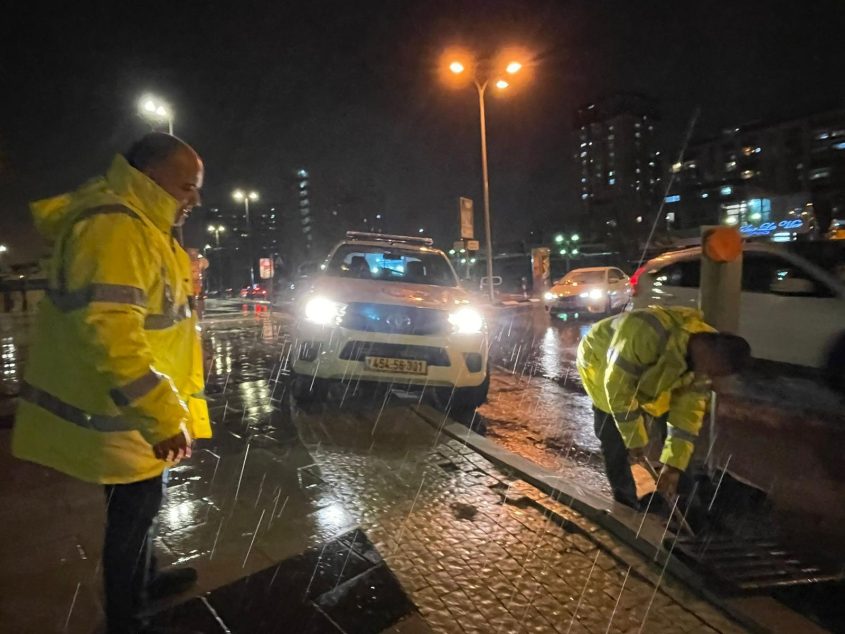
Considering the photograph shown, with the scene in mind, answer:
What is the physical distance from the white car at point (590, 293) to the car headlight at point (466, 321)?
11.7 metres

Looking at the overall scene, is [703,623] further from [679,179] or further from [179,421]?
[679,179]

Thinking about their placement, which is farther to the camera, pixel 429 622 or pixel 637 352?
pixel 637 352

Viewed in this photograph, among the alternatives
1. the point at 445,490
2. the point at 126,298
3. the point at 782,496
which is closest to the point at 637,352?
the point at 445,490

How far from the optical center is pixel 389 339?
5.67m

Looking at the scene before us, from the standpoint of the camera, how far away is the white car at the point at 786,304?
6.93m

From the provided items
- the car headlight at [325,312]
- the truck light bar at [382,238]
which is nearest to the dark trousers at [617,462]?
the car headlight at [325,312]

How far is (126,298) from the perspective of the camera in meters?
1.93

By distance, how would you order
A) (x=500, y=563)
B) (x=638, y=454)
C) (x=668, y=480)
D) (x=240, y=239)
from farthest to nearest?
(x=240, y=239)
(x=638, y=454)
(x=668, y=480)
(x=500, y=563)

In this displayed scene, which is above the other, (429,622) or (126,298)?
(126,298)

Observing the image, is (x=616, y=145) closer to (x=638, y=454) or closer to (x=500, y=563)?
(x=638, y=454)

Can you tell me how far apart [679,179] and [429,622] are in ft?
278

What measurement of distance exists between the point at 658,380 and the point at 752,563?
3.65 ft

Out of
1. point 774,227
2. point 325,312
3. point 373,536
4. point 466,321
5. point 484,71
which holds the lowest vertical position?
point 373,536

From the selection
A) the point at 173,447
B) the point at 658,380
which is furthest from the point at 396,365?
the point at 173,447
